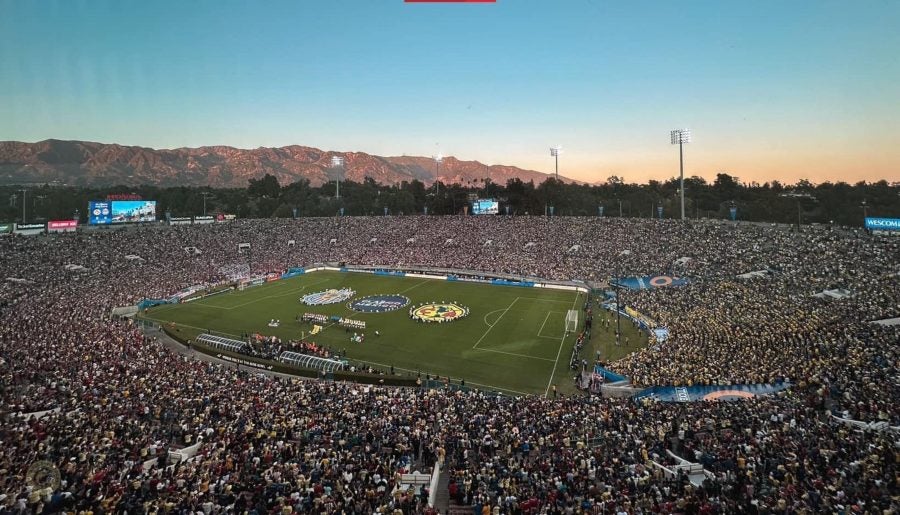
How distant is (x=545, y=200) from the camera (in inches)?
4665

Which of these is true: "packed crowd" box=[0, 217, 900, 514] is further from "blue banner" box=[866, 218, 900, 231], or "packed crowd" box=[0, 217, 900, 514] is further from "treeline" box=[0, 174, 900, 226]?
"treeline" box=[0, 174, 900, 226]

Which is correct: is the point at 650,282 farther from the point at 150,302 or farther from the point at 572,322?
the point at 150,302

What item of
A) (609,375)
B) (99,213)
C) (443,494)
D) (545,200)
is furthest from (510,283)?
(99,213)

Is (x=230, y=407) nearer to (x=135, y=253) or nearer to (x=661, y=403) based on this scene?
(x=661, y=403)

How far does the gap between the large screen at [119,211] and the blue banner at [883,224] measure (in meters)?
101

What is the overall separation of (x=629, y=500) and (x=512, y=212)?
343 ft

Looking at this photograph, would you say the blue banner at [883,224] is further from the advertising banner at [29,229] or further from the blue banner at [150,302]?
the advertising banner at [29,229]

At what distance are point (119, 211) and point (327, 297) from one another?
44.1 m

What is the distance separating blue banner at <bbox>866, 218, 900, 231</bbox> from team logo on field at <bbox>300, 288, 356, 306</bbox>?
60593 mm

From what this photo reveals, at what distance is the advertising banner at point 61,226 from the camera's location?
235 ft

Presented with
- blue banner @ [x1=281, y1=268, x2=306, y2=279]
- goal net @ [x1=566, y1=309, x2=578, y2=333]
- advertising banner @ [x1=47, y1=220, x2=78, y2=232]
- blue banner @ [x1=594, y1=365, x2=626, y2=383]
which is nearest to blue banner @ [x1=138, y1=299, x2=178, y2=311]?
blue banner @ [x1=281, y1=268, x2=306, y2=279]

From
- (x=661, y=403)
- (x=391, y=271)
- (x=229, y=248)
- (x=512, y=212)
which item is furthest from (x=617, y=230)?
(x=229, y=248)

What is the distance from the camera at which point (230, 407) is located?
2197cm

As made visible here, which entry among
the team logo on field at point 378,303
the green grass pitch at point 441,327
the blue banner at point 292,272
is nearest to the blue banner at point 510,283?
the green grass pitch at point 441,327
